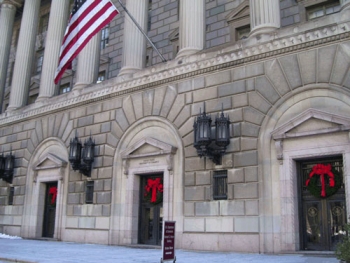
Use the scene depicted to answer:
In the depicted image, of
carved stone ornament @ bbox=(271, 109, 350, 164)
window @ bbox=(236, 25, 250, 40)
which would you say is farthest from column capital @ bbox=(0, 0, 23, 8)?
carved stone ornament @ bbox=(271, 109, 350, 164)

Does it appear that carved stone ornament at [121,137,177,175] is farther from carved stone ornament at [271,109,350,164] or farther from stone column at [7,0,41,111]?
stone column at [7,0,41,111]

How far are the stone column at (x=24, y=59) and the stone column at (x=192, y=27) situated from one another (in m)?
13.6

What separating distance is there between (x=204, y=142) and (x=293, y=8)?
956 centimetres

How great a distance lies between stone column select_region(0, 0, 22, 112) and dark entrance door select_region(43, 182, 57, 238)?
32.3 ft

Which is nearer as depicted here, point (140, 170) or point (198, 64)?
point (198, 64)

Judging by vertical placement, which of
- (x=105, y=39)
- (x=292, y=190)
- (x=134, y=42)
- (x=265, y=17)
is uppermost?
(x=105, y=39)

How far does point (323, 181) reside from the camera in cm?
1484

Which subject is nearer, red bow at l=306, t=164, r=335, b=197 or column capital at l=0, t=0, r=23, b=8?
red bow at l=306, t=164, r=335, b=197

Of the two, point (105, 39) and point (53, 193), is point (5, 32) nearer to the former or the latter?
point (105, 39)

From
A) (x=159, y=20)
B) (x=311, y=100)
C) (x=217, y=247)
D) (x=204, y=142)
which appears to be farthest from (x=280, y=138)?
(x=159, y=20)

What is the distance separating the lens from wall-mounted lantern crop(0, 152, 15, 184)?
88.2 ft

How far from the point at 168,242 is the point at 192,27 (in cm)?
1181

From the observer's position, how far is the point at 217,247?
16469mm

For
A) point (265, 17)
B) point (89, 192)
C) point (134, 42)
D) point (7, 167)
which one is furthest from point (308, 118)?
point (7, 167)
